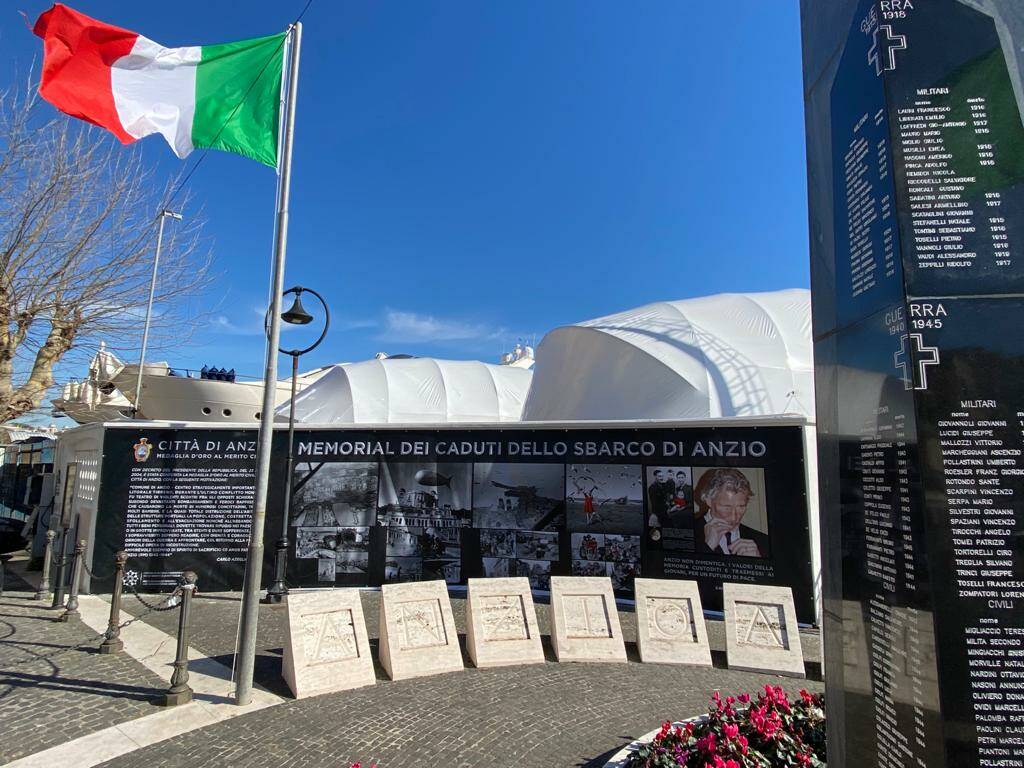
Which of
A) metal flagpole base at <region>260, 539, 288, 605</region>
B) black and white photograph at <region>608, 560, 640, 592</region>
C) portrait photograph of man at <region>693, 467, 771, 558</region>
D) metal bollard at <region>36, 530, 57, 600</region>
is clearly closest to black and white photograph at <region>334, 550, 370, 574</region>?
metal flagpole base at <region>260, 539, 288, 605</region>

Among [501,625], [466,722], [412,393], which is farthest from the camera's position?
[412,393]

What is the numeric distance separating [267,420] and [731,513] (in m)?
7.64

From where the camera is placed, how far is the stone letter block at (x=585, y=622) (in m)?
7.18

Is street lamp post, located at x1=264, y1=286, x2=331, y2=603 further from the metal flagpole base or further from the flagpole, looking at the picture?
the flagpole

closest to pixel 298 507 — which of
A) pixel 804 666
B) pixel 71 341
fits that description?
pixel 71 341

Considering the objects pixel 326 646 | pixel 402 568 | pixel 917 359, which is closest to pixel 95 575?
pixel 402 568

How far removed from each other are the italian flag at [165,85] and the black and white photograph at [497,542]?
23.9 ft

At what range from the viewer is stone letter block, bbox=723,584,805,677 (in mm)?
7039

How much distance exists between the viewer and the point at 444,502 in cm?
1078

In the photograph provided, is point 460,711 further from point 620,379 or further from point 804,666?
point 620,379

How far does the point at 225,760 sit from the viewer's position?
4586 millimetres

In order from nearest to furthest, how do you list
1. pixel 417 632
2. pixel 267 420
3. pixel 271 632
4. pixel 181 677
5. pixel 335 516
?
1. pixel 181 677
2. pixel 267 420
3. pixel 417 632
4. pixel 271 632
5. pixel 335 516

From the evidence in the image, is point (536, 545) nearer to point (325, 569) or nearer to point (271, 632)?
point (325, 569)

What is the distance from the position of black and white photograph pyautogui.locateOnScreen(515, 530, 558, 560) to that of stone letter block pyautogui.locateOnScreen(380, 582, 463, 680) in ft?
11.6
